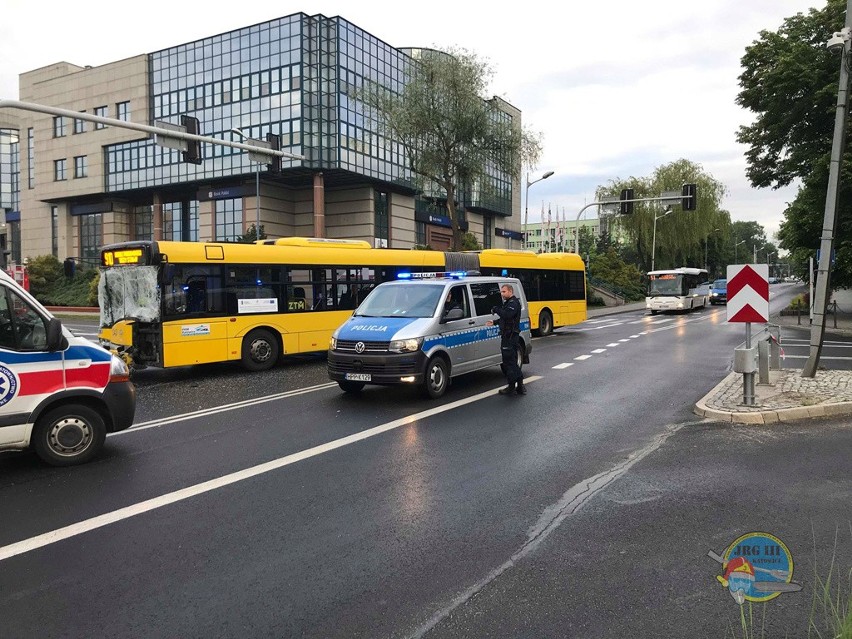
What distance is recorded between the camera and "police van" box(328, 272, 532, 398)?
9.34 meters

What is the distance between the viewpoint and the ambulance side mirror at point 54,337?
20.0 feet

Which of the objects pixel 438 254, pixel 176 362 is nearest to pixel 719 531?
pixel 176 362

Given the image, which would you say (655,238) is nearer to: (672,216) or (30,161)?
(672,216)

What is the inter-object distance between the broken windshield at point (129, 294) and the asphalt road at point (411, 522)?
4.13 m

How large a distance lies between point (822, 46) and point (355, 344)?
25.3 meters

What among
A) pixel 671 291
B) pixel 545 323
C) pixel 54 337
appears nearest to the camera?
pixel 54 337

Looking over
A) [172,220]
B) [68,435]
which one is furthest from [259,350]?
[172,220]

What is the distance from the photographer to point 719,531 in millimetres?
4422

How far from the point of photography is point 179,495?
5363 mm

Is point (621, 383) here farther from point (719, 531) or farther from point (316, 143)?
point (316, 143)

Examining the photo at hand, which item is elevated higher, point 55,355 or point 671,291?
point 671,291

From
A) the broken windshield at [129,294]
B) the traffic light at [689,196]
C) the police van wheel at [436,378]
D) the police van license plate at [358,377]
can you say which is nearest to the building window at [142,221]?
the traffic light at [689,196]

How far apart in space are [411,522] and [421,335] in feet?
16.4

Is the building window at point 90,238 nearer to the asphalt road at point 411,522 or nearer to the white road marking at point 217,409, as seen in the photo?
the white road marking at point 217,409
